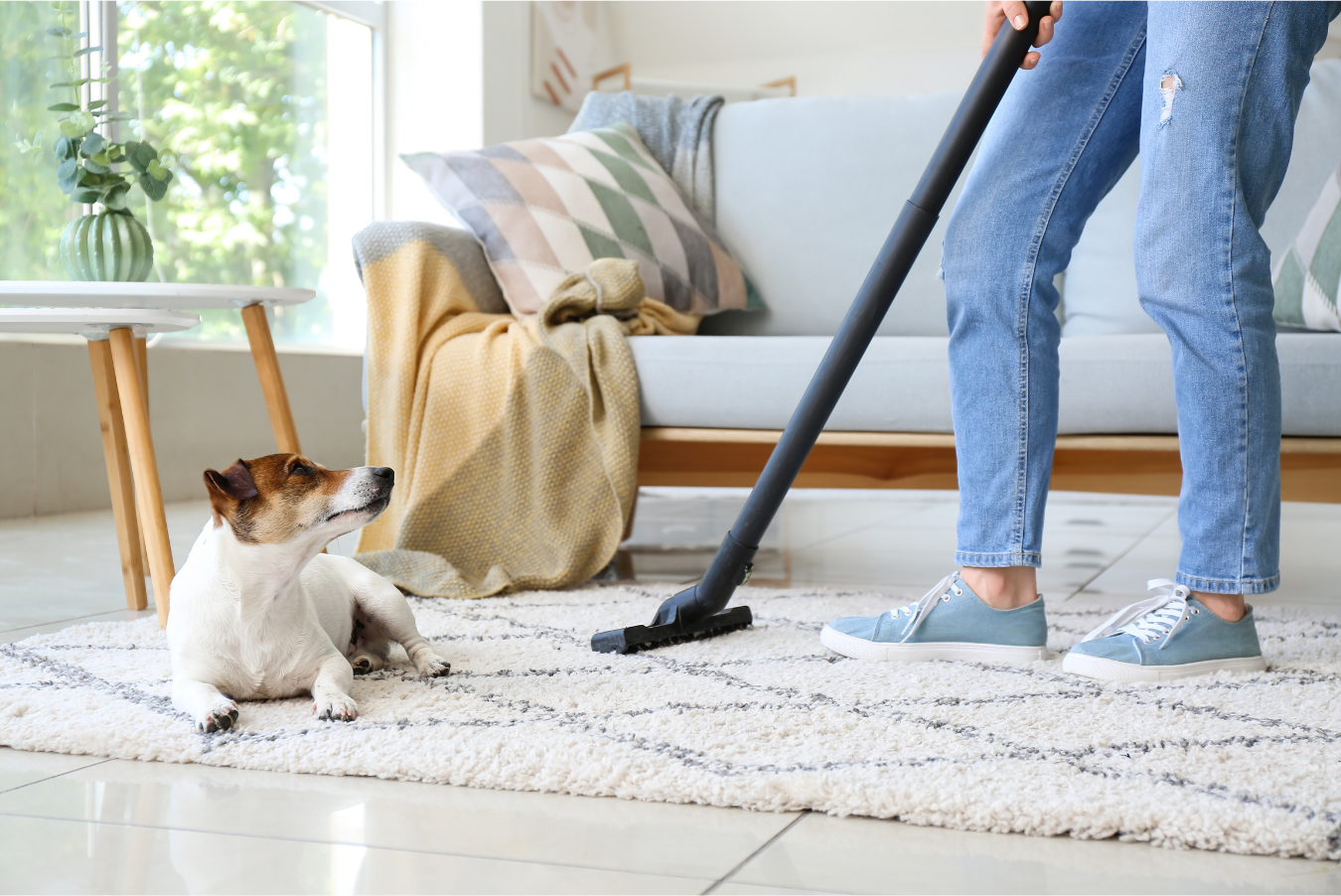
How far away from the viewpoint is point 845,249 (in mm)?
2451

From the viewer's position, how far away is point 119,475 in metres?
1.76

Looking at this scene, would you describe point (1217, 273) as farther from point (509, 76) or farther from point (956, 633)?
point (509, 76)

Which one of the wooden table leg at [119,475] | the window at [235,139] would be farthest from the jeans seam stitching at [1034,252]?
the window at [235,139]

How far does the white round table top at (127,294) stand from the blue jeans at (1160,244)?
0.97 metres

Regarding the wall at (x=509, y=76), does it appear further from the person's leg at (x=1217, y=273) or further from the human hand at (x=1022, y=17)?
the person's leg at (x=1217, y=273)

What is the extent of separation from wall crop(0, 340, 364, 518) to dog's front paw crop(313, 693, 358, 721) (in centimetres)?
217

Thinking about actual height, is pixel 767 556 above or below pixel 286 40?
below

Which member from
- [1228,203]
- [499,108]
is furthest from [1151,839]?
[499,108]

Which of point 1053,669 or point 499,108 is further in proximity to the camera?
point 499,108

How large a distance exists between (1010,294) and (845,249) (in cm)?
122

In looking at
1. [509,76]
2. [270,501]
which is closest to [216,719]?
[270,501]

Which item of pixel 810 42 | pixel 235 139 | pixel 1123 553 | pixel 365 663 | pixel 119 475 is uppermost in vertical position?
pixel 810 42

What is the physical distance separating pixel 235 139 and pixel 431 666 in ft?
9.95

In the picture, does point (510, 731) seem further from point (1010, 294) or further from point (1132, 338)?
point (1132, 338)
